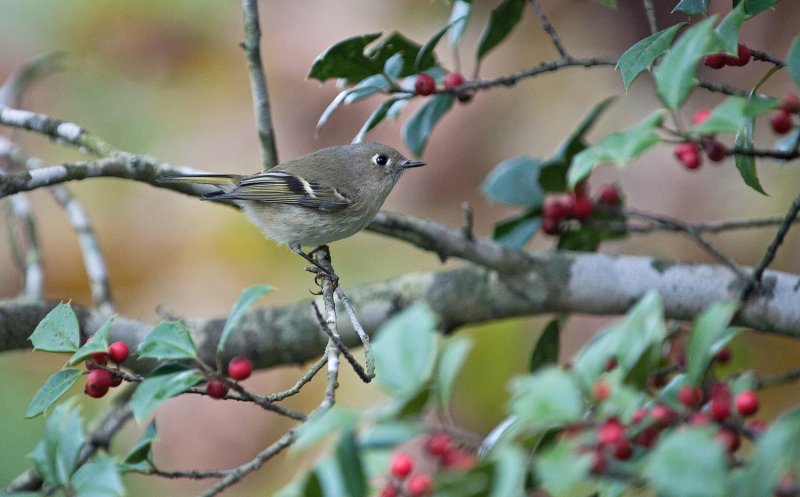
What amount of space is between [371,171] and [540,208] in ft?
2.03

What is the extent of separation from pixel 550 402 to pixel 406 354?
0.12 m

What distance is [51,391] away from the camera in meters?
1.18

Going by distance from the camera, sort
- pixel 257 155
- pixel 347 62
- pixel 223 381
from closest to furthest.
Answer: pixel 223 381, pixel 347 62, pixel 257 155

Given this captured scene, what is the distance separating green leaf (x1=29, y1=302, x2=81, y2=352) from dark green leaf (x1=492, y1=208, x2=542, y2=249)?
3.90 feet

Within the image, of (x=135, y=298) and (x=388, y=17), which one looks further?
(x=388, y=17)

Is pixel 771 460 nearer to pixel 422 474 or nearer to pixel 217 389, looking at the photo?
pixel 422 474

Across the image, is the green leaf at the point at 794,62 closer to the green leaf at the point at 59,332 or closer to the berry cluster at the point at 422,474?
the berry cluster at the point at 422,474

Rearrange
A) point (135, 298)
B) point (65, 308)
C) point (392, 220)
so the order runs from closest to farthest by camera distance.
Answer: point (65, 308), point (392, 220), point (135, 298)

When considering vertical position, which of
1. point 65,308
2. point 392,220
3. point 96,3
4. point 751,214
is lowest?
point 751,214

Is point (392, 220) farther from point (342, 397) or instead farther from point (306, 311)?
point (342, 397)

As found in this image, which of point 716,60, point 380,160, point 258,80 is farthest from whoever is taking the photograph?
point 380,160

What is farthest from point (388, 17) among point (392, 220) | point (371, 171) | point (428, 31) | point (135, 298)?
point (392, 220)

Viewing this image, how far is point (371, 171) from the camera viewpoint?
2.60 meters

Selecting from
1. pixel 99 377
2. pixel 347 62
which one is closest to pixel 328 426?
pixel 99 377
